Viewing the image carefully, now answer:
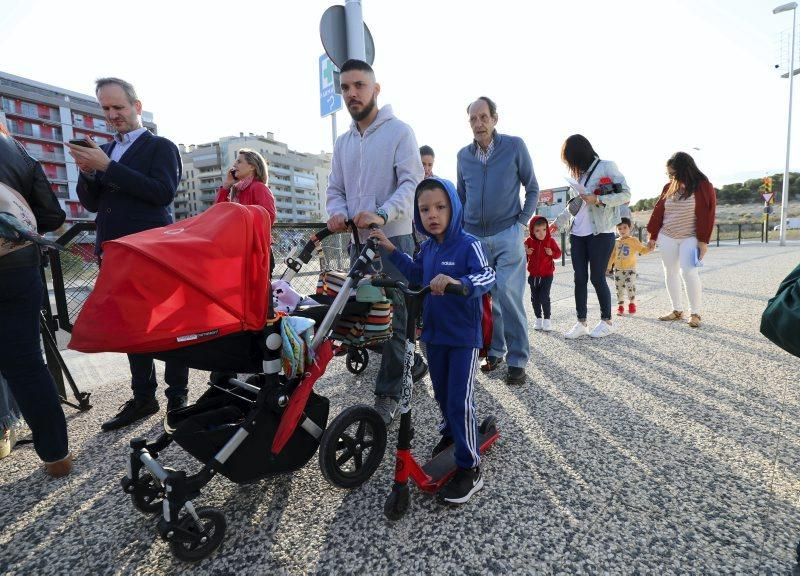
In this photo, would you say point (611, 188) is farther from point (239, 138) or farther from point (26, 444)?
point (239, 138)

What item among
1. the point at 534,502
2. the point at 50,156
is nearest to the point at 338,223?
the point at 534,502

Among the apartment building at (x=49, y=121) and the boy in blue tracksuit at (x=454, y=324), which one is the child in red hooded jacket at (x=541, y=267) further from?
the apartment building at (x=49, y=121)

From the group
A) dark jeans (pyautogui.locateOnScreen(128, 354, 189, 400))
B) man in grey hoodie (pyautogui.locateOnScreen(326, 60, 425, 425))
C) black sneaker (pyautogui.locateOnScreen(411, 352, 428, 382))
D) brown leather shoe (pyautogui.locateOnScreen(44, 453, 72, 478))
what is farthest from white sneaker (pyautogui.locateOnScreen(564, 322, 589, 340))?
brown leather shoe (pyautogui.locateOnScreen(44, 453, 72, 478))

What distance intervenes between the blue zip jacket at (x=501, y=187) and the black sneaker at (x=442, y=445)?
1.81 meters

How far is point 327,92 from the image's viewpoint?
608 centimetres

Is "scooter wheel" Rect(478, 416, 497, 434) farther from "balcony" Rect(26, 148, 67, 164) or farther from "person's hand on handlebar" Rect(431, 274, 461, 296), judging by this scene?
"balcony" Rect(26, 148, 67, 164)

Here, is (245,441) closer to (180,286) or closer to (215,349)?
(215,349)

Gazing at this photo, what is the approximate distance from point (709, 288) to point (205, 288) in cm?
858

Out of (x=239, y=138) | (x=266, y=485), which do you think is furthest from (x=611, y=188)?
(x=239, y=138)

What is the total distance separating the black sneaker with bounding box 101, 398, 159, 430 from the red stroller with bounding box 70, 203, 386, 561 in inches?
44.1

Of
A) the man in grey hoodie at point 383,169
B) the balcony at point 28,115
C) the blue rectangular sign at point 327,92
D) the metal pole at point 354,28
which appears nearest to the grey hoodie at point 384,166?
the man in grey hoodie at point 383,169

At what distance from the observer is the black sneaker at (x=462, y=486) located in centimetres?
187

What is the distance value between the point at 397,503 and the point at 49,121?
256 feet

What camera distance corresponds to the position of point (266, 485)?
6.88ft
